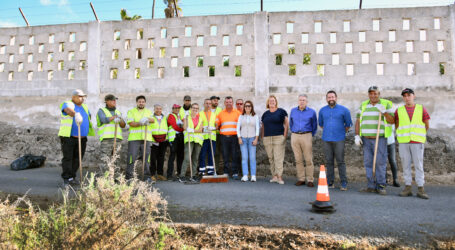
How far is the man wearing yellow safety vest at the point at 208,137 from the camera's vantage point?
691 centimetres

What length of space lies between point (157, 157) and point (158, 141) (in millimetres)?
486

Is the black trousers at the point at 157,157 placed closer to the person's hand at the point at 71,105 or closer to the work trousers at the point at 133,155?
the work trousers at the point at 133,155

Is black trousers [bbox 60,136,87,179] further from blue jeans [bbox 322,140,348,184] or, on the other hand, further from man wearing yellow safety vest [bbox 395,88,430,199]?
man wearing yellow safety vest [bbox 395,88,430,199]

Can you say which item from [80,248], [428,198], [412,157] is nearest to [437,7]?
[412,157]

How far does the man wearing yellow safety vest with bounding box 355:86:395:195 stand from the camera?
5.41 meters

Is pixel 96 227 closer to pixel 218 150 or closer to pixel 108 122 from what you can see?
pixel 108 122

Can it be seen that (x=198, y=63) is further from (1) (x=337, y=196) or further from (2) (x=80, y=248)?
(2) (x=80, y=248)

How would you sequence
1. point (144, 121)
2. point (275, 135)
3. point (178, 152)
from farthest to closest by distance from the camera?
point (178, 152)
point (275, 135)
point (144, 121)

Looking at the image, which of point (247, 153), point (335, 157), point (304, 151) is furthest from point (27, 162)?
point (335, 157)

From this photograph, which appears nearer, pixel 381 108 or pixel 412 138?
pixel 412 138

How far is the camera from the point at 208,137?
7051 millimetres

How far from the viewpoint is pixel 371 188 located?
5.43m

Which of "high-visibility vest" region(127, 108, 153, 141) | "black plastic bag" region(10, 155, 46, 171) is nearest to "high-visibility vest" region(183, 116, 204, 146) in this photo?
"high-visibility vest" region(127, 108, 153, 141)

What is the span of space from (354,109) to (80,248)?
6.70 metres
